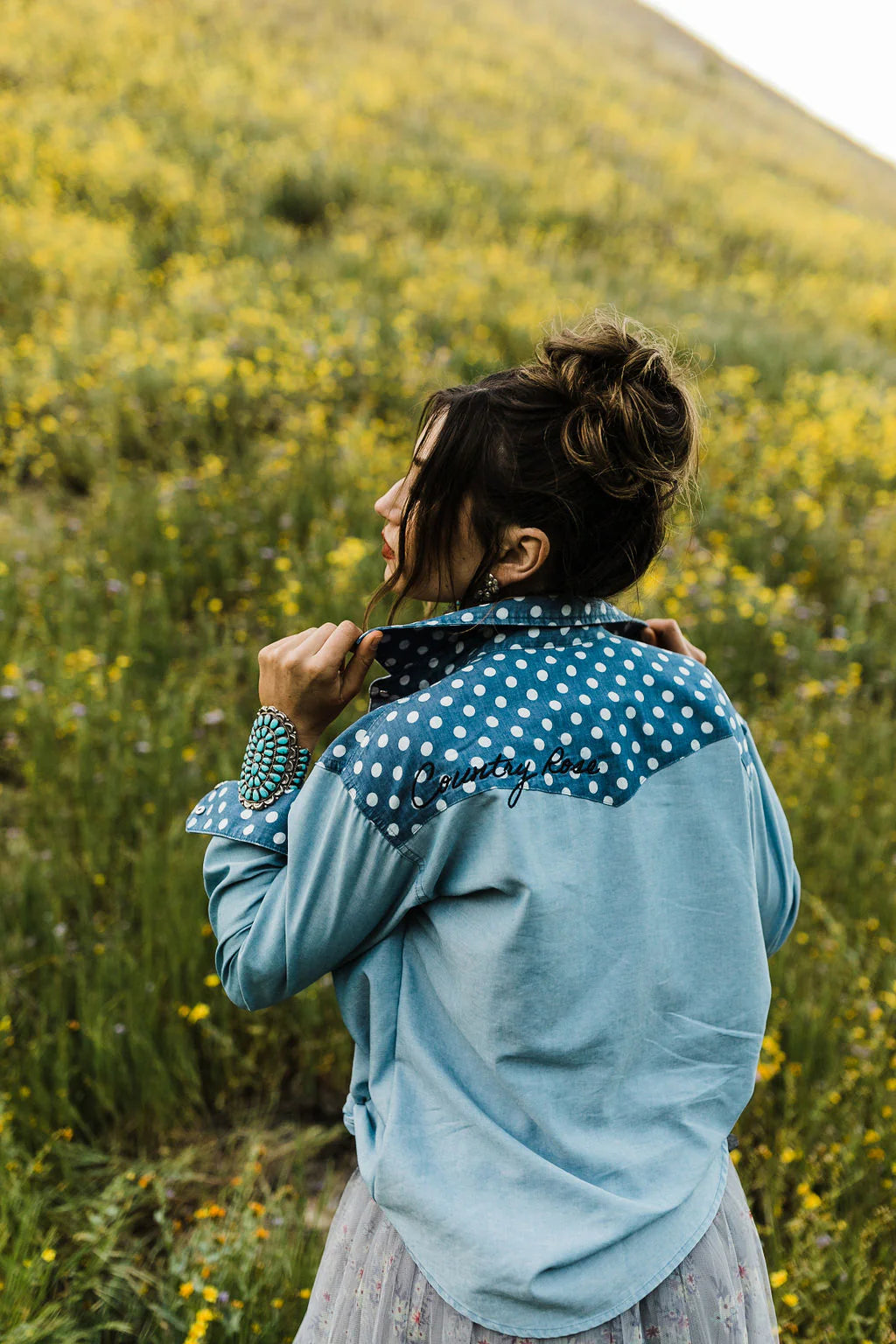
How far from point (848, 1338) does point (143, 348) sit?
5358mm

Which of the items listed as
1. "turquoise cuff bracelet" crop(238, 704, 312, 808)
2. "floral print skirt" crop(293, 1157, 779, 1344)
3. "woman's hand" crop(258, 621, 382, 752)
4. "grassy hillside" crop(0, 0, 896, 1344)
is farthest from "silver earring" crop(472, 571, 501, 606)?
"floral print skirt" crop(293, 1157, 779, 1344)

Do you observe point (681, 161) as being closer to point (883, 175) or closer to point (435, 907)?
point (435, 907)

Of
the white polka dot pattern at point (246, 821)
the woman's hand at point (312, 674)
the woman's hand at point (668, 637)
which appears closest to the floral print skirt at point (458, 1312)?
the white polka dot pattern at point (246, 821)

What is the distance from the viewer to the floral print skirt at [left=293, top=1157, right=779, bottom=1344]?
103cm

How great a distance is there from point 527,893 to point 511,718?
0.17 metres

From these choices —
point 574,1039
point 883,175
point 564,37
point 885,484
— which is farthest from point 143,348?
point 883,175

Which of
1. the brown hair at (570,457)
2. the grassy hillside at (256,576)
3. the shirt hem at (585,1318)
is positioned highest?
the brown hair at (570,457)

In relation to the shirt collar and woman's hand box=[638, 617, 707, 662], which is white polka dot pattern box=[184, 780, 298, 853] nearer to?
the shirt collar

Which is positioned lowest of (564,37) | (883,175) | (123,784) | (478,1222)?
(123,784)

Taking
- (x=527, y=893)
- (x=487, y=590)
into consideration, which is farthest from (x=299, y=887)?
(x=487, y=590)

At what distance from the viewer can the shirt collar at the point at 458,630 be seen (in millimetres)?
1078

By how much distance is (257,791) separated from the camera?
1123 mm

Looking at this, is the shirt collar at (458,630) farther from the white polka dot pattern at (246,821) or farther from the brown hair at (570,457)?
the white polka dot pattern at (246,821)

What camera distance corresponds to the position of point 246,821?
1104mm
